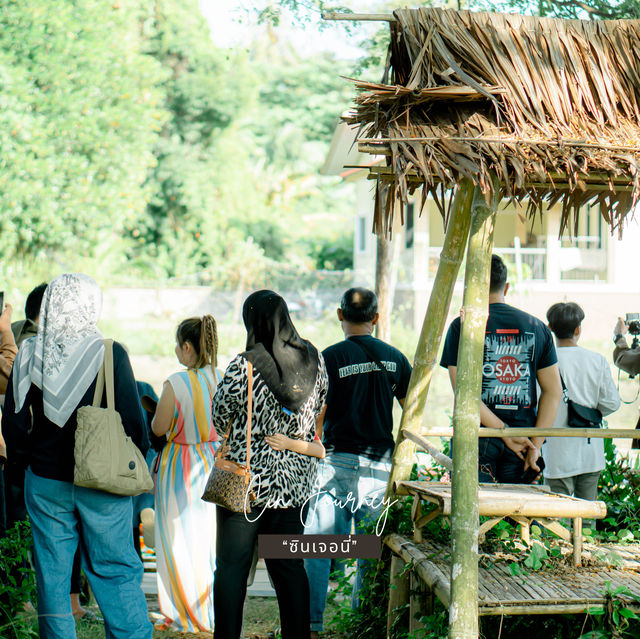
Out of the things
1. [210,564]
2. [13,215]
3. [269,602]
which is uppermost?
[13,215]

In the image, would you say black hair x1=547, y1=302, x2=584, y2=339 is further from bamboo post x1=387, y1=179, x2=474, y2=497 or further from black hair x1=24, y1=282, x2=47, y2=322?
black hair x1=24, y1=282, x2=47, y2=322

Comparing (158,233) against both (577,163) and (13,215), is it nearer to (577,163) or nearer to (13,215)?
(13,215)

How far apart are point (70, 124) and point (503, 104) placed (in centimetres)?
1854

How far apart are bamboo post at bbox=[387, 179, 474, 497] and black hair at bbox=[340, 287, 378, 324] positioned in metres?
0.53

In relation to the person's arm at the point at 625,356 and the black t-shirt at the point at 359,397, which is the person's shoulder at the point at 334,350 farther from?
the person's arm at the point at 625,356

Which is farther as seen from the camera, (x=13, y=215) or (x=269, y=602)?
(x=13, y=215)

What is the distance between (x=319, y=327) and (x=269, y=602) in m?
15.5

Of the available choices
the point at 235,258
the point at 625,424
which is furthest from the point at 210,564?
the point at 235,258

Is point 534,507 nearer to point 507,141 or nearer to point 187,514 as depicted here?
point 507,141

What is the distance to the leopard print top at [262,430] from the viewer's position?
3625mm

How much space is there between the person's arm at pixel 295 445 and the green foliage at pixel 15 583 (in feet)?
4.74

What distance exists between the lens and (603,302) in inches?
820

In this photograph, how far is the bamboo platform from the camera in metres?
3.16

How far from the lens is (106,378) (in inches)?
141
